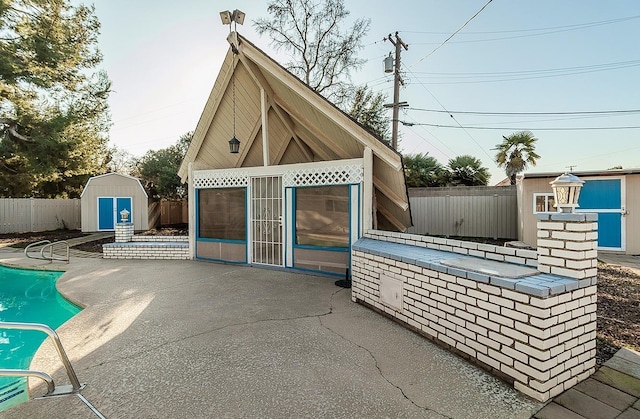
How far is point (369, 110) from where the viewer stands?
17.2 metres

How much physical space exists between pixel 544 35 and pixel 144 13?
12675 mm

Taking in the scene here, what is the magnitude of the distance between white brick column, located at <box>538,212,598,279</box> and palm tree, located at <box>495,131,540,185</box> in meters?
13.6

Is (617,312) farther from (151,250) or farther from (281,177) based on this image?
(151,250)

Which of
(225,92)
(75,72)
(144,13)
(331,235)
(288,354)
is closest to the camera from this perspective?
(288,354)

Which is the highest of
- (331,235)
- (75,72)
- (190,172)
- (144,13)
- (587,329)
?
(75,72)

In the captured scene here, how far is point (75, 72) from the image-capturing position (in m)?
14.5

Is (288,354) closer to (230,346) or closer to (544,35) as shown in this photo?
(230,346)

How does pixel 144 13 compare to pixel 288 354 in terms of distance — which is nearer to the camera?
pixel 288 354

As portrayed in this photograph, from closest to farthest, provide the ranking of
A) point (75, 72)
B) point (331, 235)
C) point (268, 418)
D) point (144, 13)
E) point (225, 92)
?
point (268, 418), point (331, 235), point (225, 92), point (144, 13), point (75, 72)

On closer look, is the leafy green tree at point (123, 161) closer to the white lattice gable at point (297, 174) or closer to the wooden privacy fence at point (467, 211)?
the white lattice gable at point (297, 174)

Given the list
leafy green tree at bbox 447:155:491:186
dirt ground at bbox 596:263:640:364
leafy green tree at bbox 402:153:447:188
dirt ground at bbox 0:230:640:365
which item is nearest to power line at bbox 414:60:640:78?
leafy green tree at bbox 447:155:491:186

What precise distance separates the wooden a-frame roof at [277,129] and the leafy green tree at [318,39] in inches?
382

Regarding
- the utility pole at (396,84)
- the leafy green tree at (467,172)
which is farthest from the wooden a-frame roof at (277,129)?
the leafy green tree at (467,172)

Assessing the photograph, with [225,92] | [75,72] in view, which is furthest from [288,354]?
[75,72]
